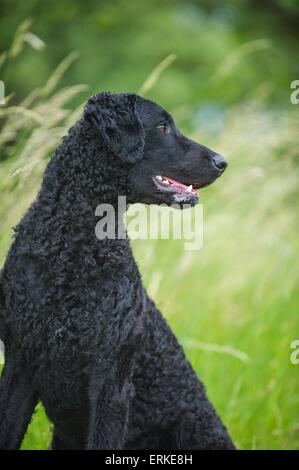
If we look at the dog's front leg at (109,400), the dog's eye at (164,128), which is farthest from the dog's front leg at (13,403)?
the dog's eye at (164,128)

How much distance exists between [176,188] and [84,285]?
2.10 feet

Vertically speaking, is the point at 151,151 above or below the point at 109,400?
above

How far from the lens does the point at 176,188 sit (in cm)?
313

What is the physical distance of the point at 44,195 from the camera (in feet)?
9.67

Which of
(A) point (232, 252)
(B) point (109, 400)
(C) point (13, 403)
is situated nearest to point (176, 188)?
(B) point (109, 400)

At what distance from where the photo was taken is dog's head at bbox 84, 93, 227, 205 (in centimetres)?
293

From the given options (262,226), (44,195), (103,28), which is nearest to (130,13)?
(103,28)

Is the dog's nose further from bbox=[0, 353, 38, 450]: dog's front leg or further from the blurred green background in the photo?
bbox=[0, 353, 38, 450]: dog's front leg

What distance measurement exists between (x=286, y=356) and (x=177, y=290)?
0.90 metres

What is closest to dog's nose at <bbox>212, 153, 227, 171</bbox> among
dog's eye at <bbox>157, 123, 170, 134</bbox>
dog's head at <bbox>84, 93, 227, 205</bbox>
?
dog's head at <bbox>84, 93, 227, 205</bbox>

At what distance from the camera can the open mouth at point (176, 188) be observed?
3076 millimetres

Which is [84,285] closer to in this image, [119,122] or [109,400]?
[109,400]

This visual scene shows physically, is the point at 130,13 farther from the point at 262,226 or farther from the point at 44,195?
the point at 44,195
